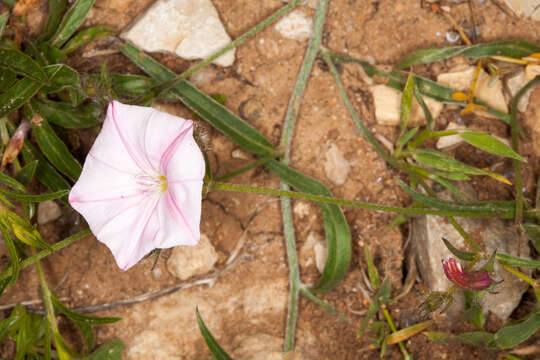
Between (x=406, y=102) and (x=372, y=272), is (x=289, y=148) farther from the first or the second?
(x=372, y=272)

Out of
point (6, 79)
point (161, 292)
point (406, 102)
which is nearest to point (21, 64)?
point (6, 79)

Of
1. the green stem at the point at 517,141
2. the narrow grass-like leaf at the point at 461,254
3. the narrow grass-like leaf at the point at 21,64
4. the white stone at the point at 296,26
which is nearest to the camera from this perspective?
the narrow grass-like leaf at the point at 461,254

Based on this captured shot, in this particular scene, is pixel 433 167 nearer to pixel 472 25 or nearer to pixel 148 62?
pixel 472 25

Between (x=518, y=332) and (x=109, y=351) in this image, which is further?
(x=109, y=351)

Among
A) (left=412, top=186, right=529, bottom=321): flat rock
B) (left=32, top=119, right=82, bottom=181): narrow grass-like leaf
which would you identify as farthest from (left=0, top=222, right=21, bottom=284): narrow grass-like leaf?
(left=412, top=186, right=529, bottom=321): flat rock

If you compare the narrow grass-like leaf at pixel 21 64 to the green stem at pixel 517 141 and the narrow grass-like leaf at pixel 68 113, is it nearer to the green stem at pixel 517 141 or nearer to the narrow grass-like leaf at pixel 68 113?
the narrow grass-like leaf at pixel 68 113

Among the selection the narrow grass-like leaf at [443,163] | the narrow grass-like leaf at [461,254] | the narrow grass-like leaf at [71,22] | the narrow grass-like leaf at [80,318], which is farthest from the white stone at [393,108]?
the narrow grass-like leaf at [80,318]

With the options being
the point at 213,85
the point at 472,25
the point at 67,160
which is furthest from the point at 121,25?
the point at 472,25
